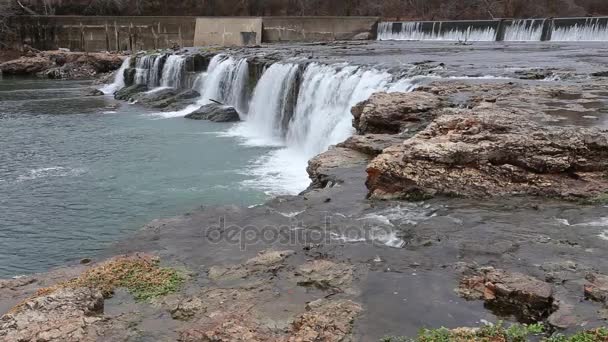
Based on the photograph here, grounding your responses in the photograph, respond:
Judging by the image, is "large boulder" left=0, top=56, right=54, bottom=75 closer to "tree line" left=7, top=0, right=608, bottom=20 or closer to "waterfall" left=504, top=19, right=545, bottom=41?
"tree line" left=7, top=0, right=608, bottom=20

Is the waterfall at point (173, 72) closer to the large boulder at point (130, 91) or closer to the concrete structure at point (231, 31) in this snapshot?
the large boulder at point (130, 91)

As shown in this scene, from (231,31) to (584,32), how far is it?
23.8 meters

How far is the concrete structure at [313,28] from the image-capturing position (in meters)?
42.4

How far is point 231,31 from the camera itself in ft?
139

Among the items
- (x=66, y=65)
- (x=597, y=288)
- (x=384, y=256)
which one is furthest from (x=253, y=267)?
(x=66, y=65)

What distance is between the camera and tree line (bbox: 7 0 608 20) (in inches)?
1890

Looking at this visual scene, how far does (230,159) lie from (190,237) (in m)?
7.59

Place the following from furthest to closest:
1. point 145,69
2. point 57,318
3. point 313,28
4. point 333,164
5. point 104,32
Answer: point 104,32 < point 313,28 < point 145,69 < point 333,164 < point 57,318

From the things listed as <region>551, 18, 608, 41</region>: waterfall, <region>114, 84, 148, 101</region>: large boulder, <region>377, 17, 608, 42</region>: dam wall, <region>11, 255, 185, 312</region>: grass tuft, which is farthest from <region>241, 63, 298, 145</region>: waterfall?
<region>377, 17, 608, 42</region>: dam wall

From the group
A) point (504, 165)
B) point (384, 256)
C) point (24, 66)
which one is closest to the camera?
point (384, 256)

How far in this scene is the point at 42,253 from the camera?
8.48 m

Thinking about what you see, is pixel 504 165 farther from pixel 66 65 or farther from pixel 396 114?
pixel 66 65

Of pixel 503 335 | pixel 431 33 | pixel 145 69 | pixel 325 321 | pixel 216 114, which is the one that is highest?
pixel 431 33

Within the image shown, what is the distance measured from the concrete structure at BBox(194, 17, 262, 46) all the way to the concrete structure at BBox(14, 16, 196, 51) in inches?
63.8
